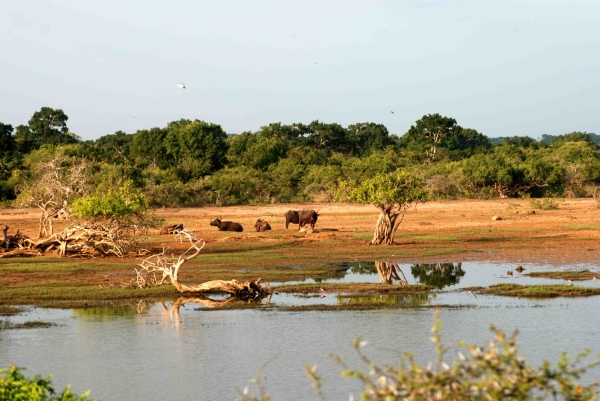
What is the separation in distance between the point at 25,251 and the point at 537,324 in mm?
16058

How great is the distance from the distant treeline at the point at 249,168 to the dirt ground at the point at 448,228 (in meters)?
2.79

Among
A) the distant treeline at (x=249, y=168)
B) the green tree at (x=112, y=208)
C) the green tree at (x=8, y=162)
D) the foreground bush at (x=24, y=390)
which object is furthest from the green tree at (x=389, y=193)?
the green tree at (x=8, y=162)

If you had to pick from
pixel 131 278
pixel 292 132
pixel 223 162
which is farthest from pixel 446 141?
pixel 131 278

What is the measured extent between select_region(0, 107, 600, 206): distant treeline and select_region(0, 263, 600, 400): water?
2119cm

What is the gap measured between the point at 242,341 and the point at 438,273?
9.28 meters

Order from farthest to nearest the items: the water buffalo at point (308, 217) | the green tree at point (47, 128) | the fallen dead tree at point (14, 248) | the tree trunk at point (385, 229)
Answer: the green tree at point (47, 128)
the water buffalo at point (308, 217)
the tree trunk at point (385, 229)
the fallen dead tree at point (14, 248)

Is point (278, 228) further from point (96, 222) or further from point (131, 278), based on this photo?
point (131, 278)

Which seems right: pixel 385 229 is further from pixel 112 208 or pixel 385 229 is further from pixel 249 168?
pixel 249 168

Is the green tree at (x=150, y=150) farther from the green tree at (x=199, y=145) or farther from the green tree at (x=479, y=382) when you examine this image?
the green tree at (x=479, y=382)

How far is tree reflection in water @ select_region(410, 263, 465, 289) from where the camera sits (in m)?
20.5

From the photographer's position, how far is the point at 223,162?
204 feet

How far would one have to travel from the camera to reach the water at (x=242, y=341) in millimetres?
11523

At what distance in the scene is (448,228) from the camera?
3331cm

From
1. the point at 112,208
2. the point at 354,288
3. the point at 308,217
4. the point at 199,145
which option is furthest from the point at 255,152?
the point at 354,288
